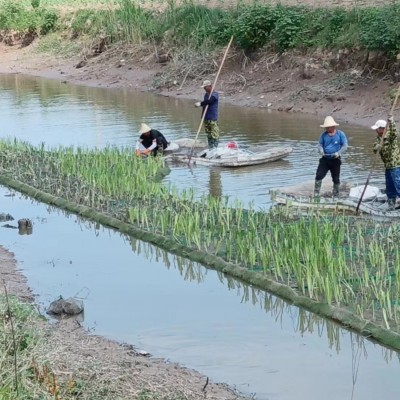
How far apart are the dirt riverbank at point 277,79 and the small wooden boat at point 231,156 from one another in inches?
154

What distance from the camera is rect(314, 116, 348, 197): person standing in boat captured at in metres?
11.5

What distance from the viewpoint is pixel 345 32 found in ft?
67.9

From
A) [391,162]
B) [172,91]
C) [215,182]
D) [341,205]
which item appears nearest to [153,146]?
[215,182]

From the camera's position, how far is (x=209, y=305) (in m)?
8.36

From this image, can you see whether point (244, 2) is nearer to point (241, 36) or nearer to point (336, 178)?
point (241, 36)

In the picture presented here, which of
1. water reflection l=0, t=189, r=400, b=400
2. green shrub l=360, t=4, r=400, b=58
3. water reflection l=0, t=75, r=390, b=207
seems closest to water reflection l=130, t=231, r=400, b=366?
water reflection l=0, t=189, r=400, b=400

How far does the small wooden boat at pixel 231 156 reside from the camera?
1432 cm

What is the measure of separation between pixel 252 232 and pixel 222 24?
16216mm

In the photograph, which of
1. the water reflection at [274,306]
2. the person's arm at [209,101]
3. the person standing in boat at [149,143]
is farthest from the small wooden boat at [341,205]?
the person's arm at [209,101]

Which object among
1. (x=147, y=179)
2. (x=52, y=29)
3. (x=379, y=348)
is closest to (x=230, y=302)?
(x=379, y=348)

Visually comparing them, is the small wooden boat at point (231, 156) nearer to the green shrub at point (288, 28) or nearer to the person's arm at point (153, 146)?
the person's arm at point (153, 146)

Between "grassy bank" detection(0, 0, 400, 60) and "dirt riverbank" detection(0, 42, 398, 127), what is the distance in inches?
14.1

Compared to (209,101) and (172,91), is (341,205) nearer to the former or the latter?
(209,101)

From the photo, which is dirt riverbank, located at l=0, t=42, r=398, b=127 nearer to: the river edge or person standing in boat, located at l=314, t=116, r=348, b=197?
person standing in boat, located at l=314, t=116, r=348, b=197
